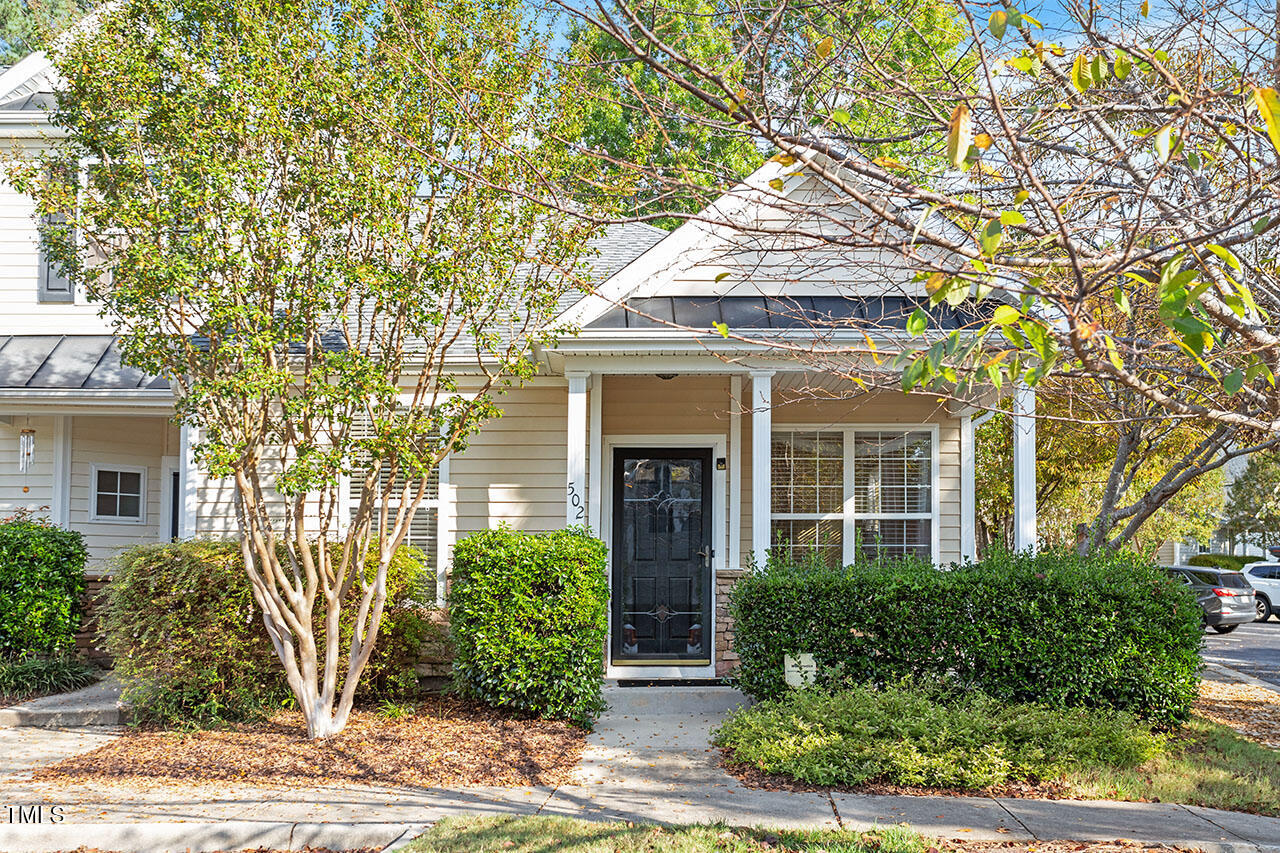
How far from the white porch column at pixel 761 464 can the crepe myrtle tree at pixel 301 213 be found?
2.17m

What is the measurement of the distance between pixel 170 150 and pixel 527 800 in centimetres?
524

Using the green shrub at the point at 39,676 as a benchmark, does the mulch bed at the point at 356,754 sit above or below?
below

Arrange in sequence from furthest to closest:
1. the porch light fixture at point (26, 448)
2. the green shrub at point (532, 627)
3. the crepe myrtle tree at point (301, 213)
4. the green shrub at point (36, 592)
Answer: the porch light fixture at point (26, 448) < the green shrub at point (36, 592) < the green shrub at point (532, 627) < the crepe myrtle tree at point (301, 213)

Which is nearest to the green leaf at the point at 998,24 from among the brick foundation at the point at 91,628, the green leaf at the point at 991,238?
the green leaf at the point at 991,238

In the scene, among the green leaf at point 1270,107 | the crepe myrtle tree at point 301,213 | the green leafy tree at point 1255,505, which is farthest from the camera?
the green leafy tree at point 1255,505

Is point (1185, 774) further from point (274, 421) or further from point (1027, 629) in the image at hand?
point (274, 421)

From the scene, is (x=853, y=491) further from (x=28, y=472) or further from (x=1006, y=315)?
(x=28, y=472)

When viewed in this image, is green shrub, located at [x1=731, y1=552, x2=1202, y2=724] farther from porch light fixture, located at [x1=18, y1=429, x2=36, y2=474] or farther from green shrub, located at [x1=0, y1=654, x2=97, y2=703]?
porch light fixture, located at [x1=18, y1=429, x2=36, y2=474]

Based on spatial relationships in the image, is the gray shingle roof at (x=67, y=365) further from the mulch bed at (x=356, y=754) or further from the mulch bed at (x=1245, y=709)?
the mulch bed at (x=1245, y=709)

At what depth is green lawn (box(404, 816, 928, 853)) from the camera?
14.8 ft

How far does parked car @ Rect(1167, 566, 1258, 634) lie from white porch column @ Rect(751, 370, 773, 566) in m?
14.2

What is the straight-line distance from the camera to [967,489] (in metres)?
9.89

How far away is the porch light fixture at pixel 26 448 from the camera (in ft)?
34.9

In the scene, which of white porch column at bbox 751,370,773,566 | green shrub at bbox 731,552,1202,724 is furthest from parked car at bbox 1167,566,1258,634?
white porch column at bbox 751,370,773,566
